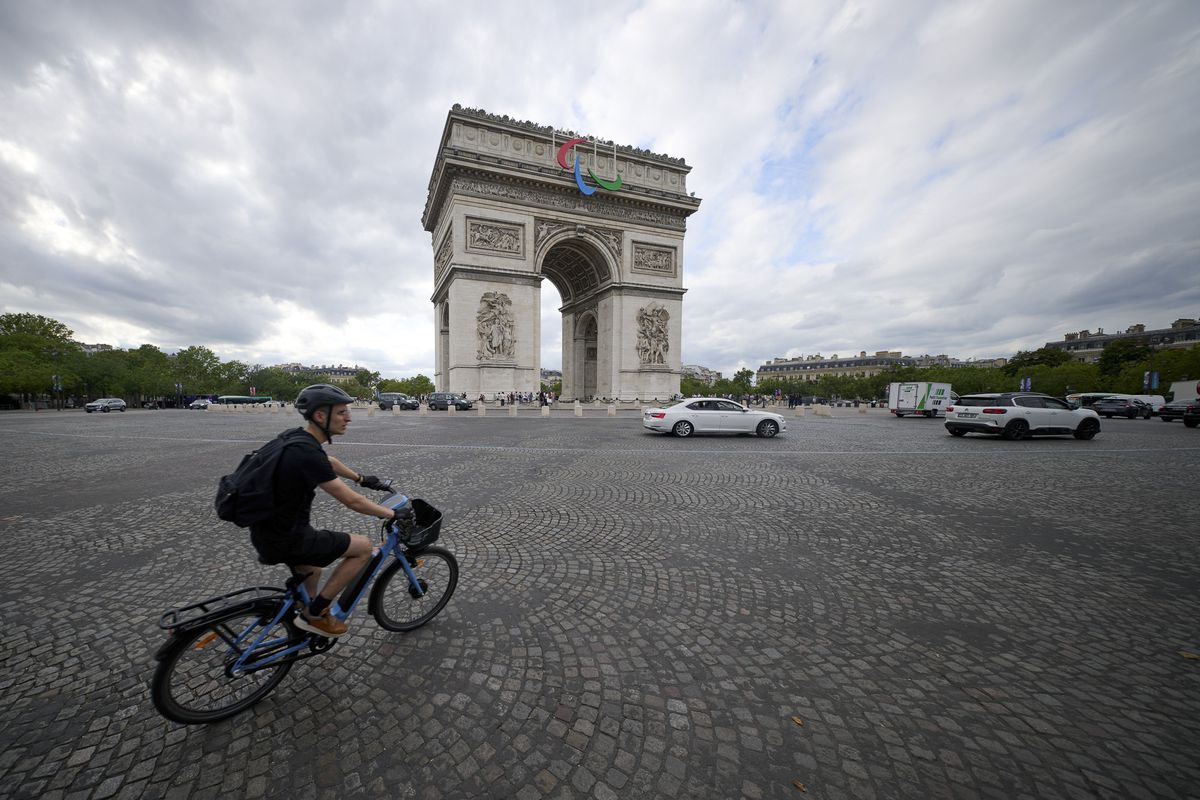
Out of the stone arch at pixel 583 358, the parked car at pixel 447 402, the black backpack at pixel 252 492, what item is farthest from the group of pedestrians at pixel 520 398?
the black backpack at pixel 252 492

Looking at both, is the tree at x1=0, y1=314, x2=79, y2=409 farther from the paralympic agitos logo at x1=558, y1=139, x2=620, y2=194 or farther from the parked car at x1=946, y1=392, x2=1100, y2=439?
the parked car at x1=946, y1=392, x2=1100, y2=439

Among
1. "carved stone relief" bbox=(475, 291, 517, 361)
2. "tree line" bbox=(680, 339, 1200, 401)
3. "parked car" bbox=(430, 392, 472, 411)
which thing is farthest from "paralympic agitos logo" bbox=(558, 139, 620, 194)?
"tree line" bbox=(680, 339, 1200, 401)

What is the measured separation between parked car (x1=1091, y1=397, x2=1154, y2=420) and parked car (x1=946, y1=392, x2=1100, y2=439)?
20.2 m

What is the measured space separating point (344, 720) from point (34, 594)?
3.15 metres

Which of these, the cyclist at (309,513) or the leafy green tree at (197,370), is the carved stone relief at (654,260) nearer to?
the cyclist at (309,513)

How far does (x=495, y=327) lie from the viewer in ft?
98.9

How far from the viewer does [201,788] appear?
5.79ft

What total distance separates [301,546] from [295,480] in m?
0.38

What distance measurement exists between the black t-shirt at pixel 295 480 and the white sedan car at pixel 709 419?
38.3ft

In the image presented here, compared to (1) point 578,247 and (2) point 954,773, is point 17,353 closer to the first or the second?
(1) point 578,247

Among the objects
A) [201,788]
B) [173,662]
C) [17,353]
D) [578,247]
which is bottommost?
[201,788]

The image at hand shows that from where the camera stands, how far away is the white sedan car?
13602 mm

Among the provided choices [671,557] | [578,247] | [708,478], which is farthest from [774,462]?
[578,247]

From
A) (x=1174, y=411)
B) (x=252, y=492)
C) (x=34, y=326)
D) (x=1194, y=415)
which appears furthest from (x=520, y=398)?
(x=34, y=326)
